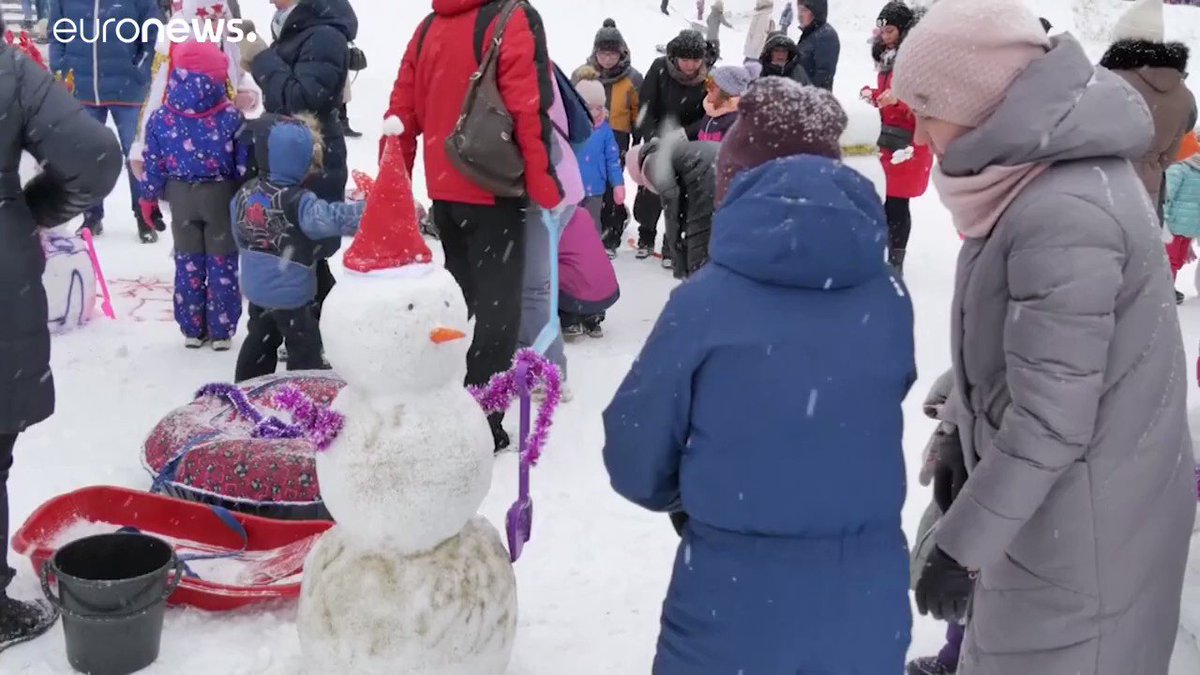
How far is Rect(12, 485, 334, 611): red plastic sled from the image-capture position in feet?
12.1

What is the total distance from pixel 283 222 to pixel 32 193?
182 centimetres

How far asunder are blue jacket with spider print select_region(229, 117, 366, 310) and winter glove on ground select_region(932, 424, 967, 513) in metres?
2.87

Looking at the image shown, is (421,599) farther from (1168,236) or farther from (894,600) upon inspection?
(1168,236)

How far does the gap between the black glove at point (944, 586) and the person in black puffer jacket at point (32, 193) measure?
242 centimetres

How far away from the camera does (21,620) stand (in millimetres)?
3350

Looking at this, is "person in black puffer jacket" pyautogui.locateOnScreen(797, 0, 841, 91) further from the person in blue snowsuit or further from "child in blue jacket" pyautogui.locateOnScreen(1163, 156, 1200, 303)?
the person in blue snowsuit

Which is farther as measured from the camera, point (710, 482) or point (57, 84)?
point (57, 84)

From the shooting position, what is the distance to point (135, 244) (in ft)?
27.8

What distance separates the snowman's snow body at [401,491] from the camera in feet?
8.64

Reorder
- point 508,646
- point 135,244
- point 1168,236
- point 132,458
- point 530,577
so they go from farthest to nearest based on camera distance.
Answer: point 135,244, point 1168,236, point 132,458, point 530,577, point 508,646

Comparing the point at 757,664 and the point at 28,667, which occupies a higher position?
the point at 757,664

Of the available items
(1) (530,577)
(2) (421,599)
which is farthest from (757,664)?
(1) (530,577)

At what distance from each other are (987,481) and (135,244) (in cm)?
775

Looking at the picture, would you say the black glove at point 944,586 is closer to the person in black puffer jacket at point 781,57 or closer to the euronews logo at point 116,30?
the person in black puffer jacket at point 781,57
